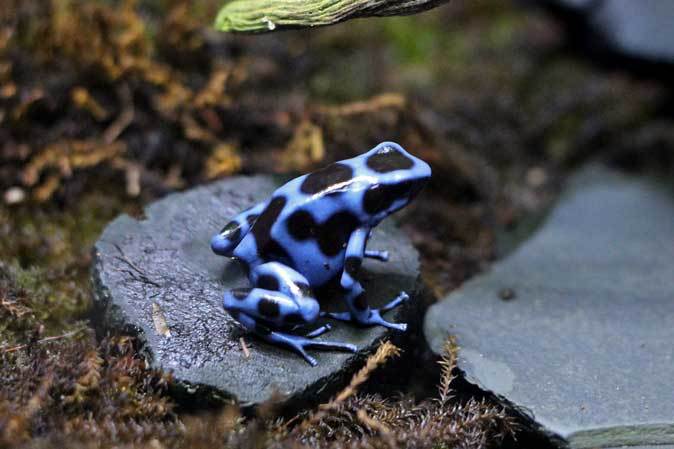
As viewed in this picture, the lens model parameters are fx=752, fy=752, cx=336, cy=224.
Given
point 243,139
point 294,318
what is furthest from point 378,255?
point 243,139

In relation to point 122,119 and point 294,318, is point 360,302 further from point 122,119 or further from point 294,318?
point 122,119

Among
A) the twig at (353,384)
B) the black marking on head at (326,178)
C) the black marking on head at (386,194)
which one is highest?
the black marking on head at (326,178)

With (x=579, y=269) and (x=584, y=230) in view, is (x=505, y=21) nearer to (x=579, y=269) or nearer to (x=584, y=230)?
(x=584, y=230)

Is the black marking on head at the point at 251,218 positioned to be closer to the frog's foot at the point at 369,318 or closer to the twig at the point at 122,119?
the frog's foot at the point at 369,318

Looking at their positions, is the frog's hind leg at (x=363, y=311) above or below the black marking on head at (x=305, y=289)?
below

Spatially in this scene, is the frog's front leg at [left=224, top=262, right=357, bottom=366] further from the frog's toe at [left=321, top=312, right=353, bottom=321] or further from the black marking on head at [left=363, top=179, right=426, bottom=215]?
the black marking on head at [left=363, top=179, right=426, bottom=215]

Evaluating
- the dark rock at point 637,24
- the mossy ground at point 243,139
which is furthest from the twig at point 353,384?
the dark rock at point 637,24

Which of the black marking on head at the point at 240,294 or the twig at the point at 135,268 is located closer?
the black marking on head at the point at 240,294

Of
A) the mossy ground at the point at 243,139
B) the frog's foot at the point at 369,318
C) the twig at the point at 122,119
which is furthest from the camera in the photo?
the twig at the point at 122,119
